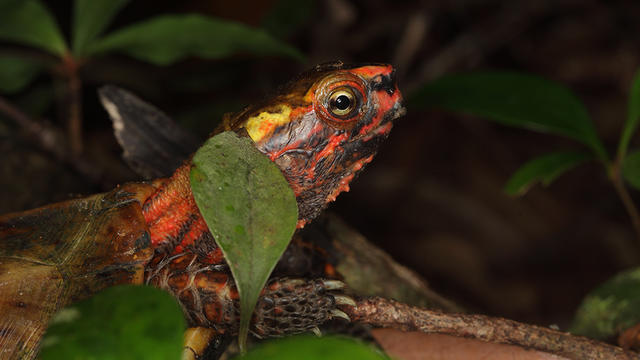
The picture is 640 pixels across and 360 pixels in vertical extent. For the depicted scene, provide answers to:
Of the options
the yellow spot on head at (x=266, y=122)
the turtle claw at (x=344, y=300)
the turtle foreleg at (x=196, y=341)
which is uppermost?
the yellow spot on head at (x=266, y=122)

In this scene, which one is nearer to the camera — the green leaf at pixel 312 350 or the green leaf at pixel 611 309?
the green leaf at pixel 312 350

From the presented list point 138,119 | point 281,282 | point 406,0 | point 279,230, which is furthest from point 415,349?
point 406,0

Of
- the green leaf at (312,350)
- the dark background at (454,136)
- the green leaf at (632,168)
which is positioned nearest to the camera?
the green leaf at (312,350)

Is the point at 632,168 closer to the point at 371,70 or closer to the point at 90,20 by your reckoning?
the point at 371,70

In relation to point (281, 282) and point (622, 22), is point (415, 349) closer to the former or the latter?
Answer: point (281, 282)

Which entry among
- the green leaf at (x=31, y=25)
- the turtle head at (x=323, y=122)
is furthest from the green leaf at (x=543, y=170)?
the green leaf at (x=31, y=25)

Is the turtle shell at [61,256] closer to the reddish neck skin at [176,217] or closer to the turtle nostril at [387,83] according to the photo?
the reddish neck skin at [176,217]

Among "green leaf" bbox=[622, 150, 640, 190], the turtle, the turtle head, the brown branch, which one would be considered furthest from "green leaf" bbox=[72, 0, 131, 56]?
"green leaf" bbox=[622, 150, 640, 190]
